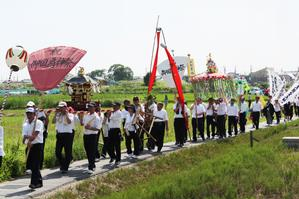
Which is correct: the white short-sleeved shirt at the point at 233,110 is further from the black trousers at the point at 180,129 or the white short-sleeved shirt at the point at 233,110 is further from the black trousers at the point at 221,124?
the black trousers at the point at 180,129

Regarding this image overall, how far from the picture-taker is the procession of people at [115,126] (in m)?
9.95

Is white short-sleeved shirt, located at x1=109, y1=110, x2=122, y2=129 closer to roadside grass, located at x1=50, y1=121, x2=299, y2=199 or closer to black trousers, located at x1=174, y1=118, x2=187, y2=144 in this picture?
roadside grass, located at x1=50, y1=121, x2=299, y2=199

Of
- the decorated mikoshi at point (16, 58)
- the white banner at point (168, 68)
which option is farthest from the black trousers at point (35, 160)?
the white banner at point (168, 68)

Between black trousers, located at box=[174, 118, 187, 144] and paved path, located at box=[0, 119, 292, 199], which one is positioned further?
black trousers, located at box=[174, 118, 187, 144]

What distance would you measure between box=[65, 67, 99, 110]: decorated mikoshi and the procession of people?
4.25 m

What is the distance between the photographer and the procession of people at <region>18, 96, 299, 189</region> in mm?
9953

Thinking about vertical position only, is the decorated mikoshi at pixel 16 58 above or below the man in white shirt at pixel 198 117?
above

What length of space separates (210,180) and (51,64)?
6000 mm

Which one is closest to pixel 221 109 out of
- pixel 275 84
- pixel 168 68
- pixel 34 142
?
pixel 168 68

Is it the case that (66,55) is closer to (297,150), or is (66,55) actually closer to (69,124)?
(69,124)

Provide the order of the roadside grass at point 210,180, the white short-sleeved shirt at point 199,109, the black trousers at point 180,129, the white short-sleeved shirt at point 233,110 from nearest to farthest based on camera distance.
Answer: the roadside grass at point 210,180
the black trousers at point 180,129
the white short-sleeved shirt at point 199,109
the white short-sleeved shirt at point 233,110

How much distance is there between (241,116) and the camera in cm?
2209

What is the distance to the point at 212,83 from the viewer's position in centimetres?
2412

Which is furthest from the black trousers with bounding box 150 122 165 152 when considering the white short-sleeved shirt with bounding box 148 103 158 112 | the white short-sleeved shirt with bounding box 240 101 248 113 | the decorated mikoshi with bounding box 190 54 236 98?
the decorated mikoshi with bounding box 190 54 236 98
